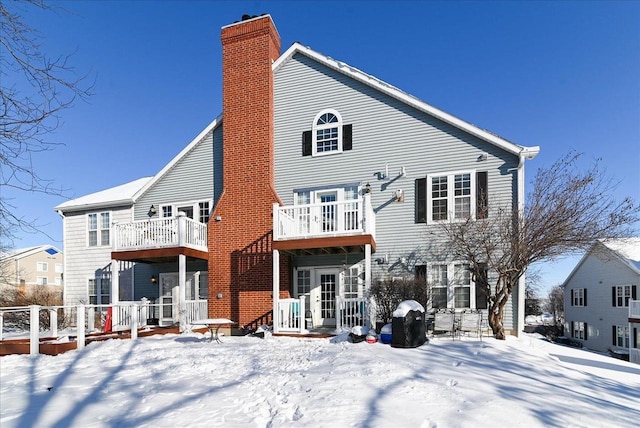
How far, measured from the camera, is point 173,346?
29.7ft

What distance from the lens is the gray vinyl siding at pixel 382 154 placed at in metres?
11.7

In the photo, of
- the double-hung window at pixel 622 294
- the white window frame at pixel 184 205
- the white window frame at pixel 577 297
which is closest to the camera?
the white window frame at pixel 184 205

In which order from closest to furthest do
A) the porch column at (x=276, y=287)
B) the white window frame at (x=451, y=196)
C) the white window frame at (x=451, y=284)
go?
the porch column at (x=276, y=287)
the white window frame at (x=451, y=284)
the white window frame at (x=451, y=196)

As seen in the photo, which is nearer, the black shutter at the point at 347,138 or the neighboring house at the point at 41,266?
the black shutter at the point at 347,138

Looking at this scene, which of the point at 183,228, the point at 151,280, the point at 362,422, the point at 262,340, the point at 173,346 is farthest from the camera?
the point at 151,280

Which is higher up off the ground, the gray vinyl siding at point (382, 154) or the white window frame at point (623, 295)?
the gray vinyl siding at point (382, 154)

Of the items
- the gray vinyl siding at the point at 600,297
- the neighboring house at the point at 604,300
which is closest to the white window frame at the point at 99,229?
the neighboring house at the point at 604,300

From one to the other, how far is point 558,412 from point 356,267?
8079 mm

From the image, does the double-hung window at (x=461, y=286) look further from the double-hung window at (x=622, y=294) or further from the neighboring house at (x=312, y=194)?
the double-hung window at (x=622, y=294)

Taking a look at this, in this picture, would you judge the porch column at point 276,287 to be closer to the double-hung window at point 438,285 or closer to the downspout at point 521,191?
the double-hung window at point 438,285

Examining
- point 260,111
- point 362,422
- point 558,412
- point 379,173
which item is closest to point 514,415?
point 558,412

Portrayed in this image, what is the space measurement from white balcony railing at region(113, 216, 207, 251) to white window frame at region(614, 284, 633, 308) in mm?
24721

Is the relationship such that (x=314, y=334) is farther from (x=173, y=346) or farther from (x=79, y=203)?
(x=79, y=203)

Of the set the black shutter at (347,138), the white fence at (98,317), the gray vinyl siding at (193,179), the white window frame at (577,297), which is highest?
the black shutter at (347,138)
